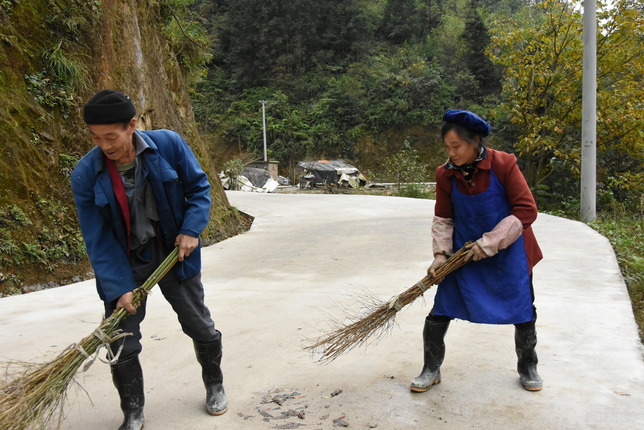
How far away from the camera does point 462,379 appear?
3.04 meters

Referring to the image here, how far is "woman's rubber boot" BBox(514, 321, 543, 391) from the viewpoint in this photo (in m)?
2.83

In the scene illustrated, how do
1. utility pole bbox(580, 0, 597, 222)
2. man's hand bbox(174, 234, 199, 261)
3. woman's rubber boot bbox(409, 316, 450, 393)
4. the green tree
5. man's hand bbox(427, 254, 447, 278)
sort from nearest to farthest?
man's hand bbox(174, 234, 199, 261), man's hand bbox(427, 254, 447, 278), woman's rubber boot bbox(409, 316, 450, 393), utility pole bbox(580, 0, 597, 222), the green tree

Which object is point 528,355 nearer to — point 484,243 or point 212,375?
point 484,243

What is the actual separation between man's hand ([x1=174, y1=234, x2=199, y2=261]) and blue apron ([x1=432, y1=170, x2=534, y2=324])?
1322mm

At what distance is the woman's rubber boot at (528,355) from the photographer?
2.83 m

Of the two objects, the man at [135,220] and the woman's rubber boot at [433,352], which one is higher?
the man at [135,220]

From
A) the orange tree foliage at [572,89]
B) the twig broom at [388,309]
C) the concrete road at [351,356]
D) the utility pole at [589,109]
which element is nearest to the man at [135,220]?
the concrete road at [351,356]

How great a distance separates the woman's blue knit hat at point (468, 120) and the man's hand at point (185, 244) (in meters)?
1.36

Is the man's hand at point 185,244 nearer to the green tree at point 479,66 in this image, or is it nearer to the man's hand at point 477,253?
the man's hand at point 477,253

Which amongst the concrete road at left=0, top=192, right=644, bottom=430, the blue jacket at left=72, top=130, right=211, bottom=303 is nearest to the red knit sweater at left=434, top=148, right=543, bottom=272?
the concrete road at left=0, top=192, right=644, bottom=430

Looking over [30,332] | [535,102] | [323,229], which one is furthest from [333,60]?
[30,332]

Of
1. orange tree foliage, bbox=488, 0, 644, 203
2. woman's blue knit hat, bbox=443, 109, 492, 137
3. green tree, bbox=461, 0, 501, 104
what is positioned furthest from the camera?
green tree, bbox=461, 0, 501, 104

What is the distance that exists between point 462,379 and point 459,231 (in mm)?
846

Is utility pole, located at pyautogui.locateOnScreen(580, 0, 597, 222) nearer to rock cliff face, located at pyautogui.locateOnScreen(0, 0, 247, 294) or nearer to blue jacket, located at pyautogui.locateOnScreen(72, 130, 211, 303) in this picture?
rock cliff face, located at pyautogui.locateOnScreen(0, 0, 247, 294)
